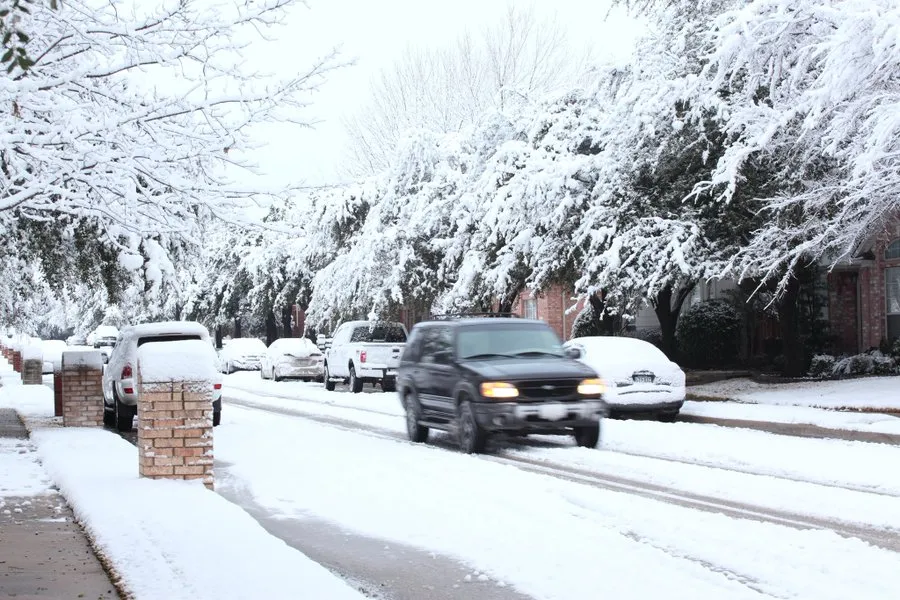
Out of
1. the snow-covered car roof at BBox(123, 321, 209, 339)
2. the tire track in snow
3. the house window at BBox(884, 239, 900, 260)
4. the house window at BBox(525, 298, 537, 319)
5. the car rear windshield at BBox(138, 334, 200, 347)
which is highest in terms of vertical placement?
the house window at BBox(884, 239, 900, 260)

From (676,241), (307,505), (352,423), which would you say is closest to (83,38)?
(307,505)

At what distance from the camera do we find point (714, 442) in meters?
15.4

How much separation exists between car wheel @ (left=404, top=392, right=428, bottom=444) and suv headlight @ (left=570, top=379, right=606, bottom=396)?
9.63ft

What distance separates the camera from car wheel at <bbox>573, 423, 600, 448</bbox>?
15.2m

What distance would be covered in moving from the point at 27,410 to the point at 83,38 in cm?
1513

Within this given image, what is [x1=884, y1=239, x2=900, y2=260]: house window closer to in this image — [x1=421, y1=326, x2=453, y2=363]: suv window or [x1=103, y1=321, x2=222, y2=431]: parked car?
[x1=421, y1=326, x2=453, y2=363]: suv window

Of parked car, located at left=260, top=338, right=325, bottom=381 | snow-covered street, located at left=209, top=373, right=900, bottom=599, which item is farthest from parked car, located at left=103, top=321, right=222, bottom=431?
parked car, located at left=260, top=338, right=325, bottom=381

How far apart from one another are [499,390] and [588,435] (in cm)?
154

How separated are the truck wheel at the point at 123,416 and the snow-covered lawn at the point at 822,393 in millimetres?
11977

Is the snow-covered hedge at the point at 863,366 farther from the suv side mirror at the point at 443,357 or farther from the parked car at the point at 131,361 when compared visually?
the parked car at the point at 131,361

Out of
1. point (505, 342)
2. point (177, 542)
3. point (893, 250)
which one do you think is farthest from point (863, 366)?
point (177, 542)

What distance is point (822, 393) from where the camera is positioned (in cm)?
2216

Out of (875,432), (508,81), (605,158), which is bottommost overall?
(875,432)

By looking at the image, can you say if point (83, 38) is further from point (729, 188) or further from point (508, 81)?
point (508, 81)
